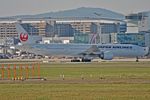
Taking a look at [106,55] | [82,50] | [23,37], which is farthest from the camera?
[23,37]

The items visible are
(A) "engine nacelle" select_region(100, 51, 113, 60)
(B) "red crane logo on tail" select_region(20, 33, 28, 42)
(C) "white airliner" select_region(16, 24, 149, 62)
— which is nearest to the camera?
(C) "white airliner" select_region(16, 24, 149, 62)

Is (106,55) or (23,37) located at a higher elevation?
(23,37)

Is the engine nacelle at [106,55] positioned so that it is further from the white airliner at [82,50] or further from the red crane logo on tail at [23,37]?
the red crane logo on tail at [23,37]

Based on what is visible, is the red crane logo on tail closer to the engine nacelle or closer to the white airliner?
the white airliner

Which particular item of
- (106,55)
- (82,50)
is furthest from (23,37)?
(106,55)

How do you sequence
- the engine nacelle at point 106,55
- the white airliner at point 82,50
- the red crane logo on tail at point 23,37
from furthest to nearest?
the red crane logo on tail at point 23,37
the engine nacelle at point 106,55
the white airliner at point 82,50

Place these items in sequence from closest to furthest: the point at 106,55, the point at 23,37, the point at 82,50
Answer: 1. the point at 106,55
2. the point at 82,50
3. the point at 23,37

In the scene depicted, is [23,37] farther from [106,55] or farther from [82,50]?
[106,55]

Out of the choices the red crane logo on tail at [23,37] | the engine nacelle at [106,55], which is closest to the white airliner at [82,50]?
the engine nacelle at [106,55]

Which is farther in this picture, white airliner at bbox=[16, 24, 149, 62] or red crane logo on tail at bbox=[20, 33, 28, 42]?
red crane logo on tail at bbox=[20, 33, 28, 42]

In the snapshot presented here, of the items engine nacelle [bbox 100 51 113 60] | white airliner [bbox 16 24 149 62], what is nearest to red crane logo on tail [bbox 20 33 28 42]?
white airliner [bbox 16 24 149 62]

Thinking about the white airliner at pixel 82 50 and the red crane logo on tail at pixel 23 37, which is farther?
the red crane logo on tail at pixel 23 37

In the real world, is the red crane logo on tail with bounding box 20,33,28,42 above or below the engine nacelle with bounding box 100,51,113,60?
above

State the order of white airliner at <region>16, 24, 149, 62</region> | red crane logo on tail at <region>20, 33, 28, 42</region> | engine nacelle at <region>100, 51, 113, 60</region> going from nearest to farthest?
1. white airliner at <region>16, 24, 149, 62</region>
2. engine nacelle at <region>100, 51, 113, 60</region>
3. red crane logo on tail at <region>20, 33, 28, 42</region>
